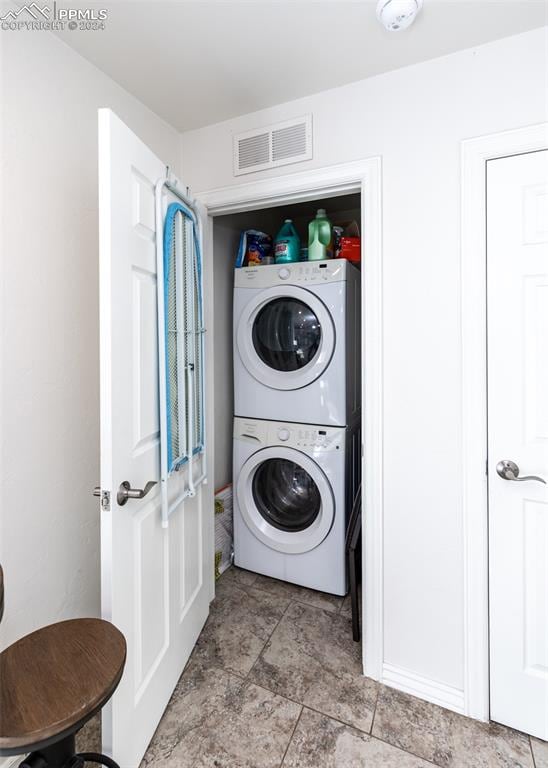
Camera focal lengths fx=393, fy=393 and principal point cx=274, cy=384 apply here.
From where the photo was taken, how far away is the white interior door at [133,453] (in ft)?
3.54

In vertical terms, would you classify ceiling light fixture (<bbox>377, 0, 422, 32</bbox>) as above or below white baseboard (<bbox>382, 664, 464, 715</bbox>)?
above

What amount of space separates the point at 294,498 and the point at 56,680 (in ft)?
5.18

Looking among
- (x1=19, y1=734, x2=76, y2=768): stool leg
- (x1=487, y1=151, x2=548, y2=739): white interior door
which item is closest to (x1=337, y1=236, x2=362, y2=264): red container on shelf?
(x1=487, y1=151, x2=548, y2=739): white interior door

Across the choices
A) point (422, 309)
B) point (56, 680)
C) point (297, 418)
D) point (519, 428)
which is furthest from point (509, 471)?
point (56, 680)

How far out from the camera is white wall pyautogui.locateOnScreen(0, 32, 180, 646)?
119 cm

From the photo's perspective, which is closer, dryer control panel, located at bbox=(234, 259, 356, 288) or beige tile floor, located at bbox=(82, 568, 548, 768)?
beige tile floor, located at bbox=(82, 568, 548, 768)

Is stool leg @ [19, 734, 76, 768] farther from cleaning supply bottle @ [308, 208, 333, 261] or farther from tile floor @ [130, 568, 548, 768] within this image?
cleaning supply bottle @ [308, 208, 333, 261]

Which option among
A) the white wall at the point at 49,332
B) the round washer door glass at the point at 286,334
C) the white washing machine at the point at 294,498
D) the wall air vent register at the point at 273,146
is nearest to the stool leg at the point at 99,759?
the white wall at the point at 49,332

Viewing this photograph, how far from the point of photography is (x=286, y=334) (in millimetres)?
2230

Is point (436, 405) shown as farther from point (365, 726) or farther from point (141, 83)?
point (141, 83)

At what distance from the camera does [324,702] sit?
1.49 metres

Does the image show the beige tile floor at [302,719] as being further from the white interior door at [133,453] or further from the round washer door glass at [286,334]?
the round washer door glass at [286,334]

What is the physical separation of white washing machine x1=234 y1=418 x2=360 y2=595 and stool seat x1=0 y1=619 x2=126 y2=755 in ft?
4.20

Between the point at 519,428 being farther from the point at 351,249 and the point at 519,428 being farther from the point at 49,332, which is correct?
the point at 49,332
